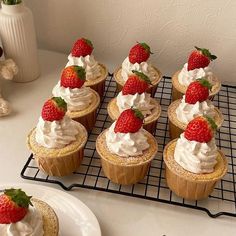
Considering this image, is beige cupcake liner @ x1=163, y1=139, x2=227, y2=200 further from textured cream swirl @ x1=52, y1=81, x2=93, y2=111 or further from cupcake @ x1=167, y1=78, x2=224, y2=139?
textured cream swirl @ x1=52, y1=81, x2=93, y2=111

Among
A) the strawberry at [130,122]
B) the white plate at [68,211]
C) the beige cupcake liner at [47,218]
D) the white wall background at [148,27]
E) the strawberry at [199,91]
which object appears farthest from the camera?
the white wall background at [148,27]

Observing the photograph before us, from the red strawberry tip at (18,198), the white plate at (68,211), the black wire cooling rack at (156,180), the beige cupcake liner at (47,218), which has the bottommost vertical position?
the black wire cooling rack at (156,180)

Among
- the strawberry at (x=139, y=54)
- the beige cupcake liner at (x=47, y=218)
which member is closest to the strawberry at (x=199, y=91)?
the strawberry at (x=139, y=54)

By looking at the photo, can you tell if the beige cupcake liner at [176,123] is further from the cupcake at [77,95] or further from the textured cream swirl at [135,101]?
the cupcake at [77,95]

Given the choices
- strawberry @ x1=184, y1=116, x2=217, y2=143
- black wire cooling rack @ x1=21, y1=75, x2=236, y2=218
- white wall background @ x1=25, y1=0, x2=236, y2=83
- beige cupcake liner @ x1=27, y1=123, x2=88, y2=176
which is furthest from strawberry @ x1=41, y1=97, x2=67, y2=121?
white wall background @ x1=25, y1=0, x2=236, y2=83

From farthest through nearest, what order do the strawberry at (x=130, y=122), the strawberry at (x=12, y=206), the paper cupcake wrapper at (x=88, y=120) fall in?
the paper cupcake wrapper at (x=88, y=120) → the strawberry at (x=130, y=122) → the strawberry at (x=12, y=206)
